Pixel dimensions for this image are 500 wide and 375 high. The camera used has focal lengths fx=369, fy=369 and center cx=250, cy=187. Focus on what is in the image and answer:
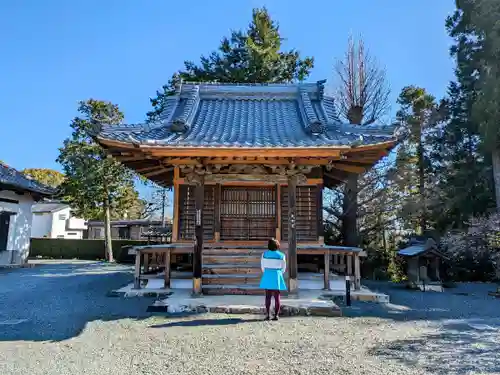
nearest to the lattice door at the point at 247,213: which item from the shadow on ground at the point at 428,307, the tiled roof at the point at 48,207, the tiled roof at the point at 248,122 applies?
the tiled roof at the point at 248,122

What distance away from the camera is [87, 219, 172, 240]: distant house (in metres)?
34.1

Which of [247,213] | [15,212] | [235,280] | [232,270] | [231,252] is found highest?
[15,212]

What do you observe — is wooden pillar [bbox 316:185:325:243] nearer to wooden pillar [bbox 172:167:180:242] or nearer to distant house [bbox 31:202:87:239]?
wooden pillar [bbox 172:167:180:242]

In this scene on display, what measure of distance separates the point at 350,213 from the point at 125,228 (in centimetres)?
2765

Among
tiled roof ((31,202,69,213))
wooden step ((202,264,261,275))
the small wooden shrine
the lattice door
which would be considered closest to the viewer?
wooden step ((202,264,261,275))

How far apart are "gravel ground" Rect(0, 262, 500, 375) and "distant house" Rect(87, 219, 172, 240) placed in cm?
2667

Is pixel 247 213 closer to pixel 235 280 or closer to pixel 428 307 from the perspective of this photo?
pixel 235 280

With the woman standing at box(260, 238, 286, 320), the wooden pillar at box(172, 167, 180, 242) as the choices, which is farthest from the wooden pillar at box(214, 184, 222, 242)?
the woman standing at box(260, 238, 286, 320)

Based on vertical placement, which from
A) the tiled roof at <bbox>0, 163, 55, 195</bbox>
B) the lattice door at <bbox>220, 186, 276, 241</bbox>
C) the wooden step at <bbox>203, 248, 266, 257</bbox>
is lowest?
the wooden step at <bbox>203, 248, 266, 257</bbox>

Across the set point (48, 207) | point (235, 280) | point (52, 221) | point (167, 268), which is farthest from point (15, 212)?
point (48, 207)

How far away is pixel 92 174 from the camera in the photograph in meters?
22.3

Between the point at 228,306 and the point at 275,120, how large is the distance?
5552 millimetres

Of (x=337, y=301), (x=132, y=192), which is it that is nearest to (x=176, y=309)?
(x=337, y=301)

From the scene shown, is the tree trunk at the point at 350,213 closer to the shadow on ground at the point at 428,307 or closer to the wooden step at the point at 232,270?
the shadow on ground at the point at 428,307
